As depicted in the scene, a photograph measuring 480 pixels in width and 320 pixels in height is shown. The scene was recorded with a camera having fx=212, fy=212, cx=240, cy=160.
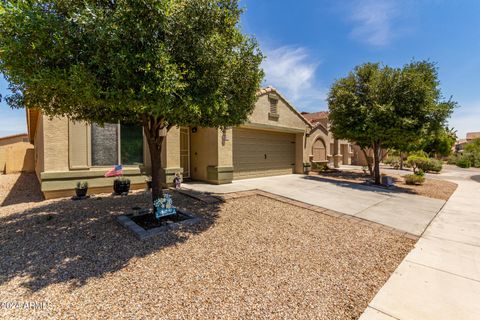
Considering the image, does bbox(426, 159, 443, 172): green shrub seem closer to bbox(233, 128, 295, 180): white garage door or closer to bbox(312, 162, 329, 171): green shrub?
bbox(312, 162, 329, 171): green shrub

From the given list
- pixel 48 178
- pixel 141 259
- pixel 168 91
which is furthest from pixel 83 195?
pixel 168 91

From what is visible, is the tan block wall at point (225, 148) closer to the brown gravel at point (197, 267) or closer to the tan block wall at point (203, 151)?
the tan block wall at point (203, 151)

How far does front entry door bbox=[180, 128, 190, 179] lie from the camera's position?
10492 mm

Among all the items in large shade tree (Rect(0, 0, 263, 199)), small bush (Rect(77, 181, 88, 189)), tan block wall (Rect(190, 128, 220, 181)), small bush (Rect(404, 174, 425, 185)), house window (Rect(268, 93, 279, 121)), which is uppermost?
house window (Rect(268, 93, 279, 121))

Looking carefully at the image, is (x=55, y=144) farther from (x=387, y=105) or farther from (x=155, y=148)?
(x=387, y=105)

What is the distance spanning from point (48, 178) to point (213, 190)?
5202mm

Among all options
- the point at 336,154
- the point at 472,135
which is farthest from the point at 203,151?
the point at 472,135

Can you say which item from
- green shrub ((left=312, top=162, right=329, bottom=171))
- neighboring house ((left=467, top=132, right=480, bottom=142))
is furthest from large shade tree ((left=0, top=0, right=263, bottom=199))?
neighboring house ((left=467, top=132, right=480, bottom=142))

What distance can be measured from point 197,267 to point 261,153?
29.4 feet

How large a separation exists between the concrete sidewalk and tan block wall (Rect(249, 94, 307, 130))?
305 inches

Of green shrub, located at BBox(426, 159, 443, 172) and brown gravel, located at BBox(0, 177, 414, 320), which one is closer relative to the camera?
brown gravel, located at BBox(0, 177, 414, 320)

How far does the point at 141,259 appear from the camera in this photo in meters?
3.45

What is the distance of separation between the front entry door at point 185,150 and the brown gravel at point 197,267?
5.15 meters

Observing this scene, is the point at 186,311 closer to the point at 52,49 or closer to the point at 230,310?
the point at 230,310
